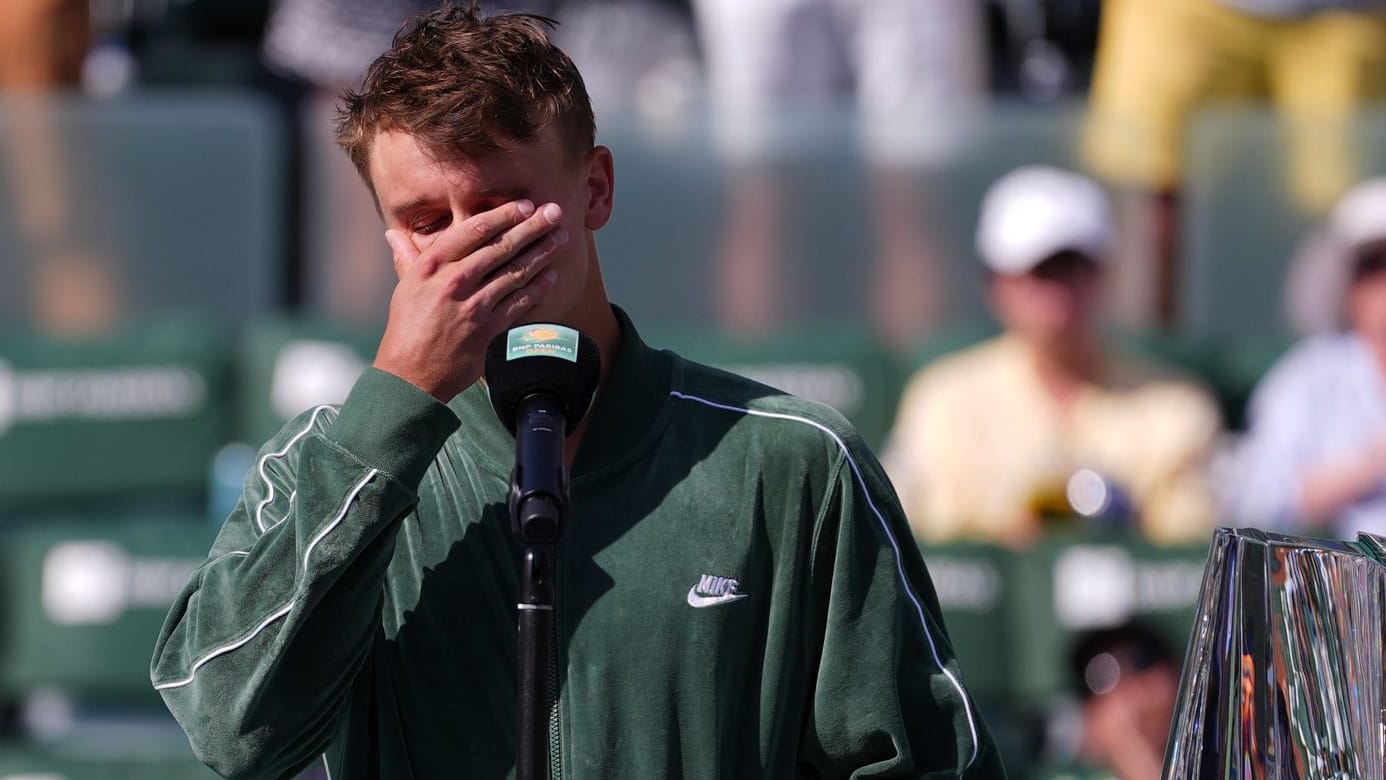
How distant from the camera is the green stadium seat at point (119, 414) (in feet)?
18.7

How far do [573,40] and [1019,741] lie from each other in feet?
9.36

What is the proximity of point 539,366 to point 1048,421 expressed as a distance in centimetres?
390

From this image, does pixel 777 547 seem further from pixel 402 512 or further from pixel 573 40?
pixel 573 40

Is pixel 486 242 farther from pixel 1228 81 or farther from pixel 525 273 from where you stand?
pixel 1228 81

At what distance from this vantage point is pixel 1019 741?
5039mm

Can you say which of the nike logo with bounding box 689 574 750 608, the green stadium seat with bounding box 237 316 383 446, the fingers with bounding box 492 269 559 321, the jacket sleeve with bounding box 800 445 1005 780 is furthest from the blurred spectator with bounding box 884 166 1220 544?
the fingers with bounding box 492 269 559 321

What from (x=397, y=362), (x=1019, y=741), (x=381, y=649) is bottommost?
(x=1019, y=741)

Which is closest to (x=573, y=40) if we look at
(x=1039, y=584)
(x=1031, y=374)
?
(x=1031, y=374)

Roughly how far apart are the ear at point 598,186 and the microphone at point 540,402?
24cm

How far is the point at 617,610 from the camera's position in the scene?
6.64 ft

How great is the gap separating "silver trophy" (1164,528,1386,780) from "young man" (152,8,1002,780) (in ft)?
1.04

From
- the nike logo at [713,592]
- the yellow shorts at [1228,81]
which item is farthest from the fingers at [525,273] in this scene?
A: the yellow shorts at [1228,81]

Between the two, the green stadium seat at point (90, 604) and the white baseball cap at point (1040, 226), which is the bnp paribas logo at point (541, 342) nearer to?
the green stadium seat at point (90, 604)

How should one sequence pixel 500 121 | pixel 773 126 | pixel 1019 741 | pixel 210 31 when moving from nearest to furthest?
pixel 500 121
pixel 1019 741
pixel 773 126
pixel 210 31
